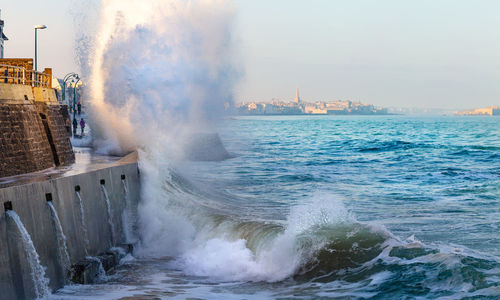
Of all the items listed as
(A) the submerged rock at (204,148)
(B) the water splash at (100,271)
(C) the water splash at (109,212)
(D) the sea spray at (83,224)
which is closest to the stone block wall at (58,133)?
(C) the water splash at (109,212)

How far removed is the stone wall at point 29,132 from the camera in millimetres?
13289

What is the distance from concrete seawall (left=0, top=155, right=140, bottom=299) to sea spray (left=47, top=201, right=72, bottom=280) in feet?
0.19

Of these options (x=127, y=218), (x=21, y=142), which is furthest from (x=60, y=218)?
Result: (x=21, y=142)

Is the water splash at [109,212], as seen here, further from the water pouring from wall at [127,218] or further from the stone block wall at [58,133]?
the stone block wall at [58,133]

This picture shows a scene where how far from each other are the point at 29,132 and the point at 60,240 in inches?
216

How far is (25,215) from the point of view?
29.1ft

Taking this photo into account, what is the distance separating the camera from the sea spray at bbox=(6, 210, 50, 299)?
8.50 metres

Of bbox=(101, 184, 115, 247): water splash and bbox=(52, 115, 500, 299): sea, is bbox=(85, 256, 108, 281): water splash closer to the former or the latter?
bbox=(52, 115, 500, 299): sea

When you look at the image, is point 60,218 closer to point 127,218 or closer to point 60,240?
point 60,240

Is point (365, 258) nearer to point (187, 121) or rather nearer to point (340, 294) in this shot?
point (340, 294)

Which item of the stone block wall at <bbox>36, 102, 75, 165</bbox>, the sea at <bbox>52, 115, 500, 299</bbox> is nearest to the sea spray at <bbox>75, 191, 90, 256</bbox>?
the sea at <bbox>52, 115, 500, 299</bbox>

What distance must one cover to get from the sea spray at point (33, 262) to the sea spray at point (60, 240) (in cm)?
80

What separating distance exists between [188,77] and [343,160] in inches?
550

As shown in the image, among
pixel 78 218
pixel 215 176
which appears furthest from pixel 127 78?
pixel 78 218
